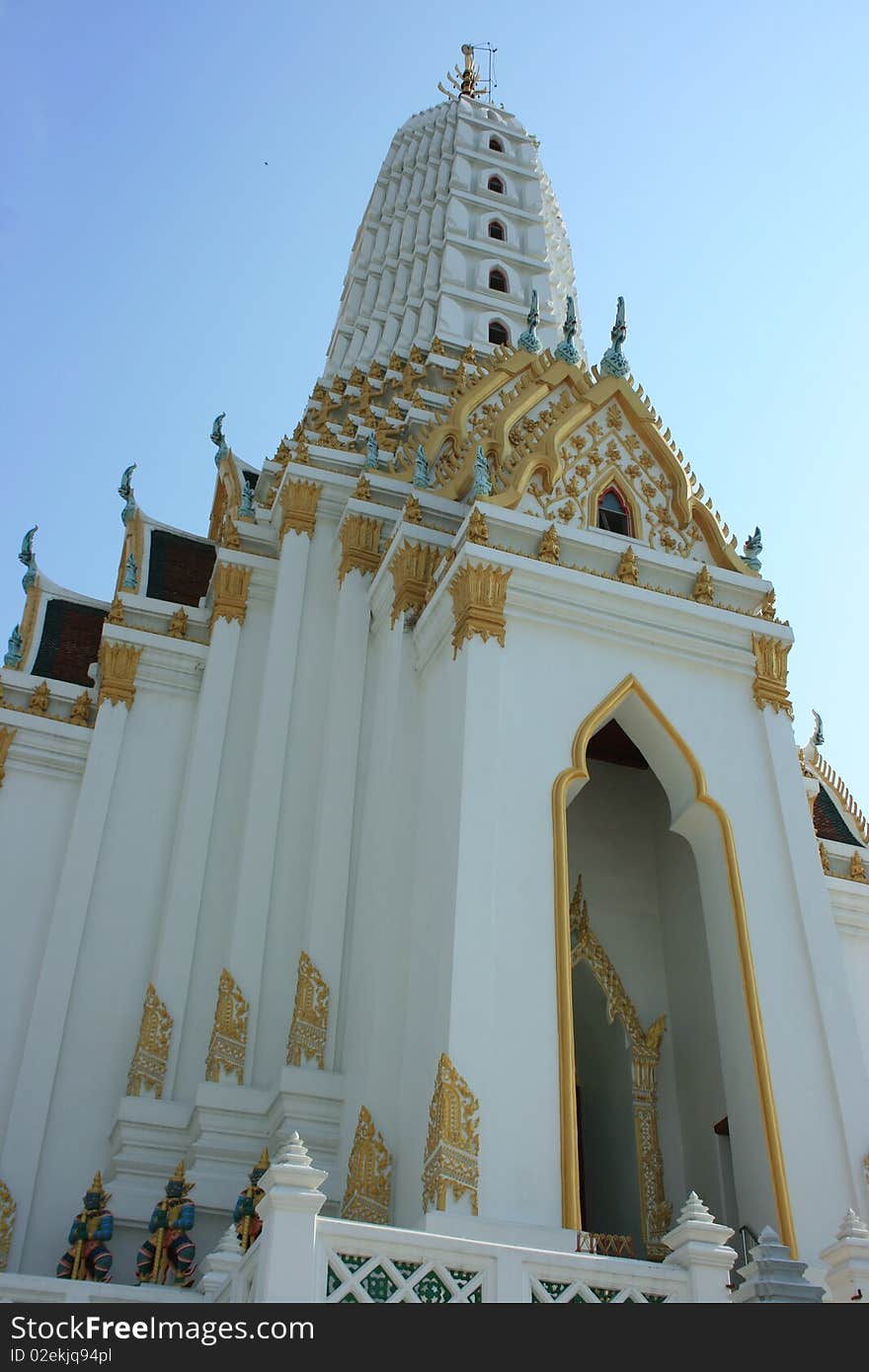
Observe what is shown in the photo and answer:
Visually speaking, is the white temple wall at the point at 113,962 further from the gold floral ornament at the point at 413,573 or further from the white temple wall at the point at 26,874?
the gold floral ornament at the point at 413,573

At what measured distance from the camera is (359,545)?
1241 centimetres

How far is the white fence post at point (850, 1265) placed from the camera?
19.4 ft

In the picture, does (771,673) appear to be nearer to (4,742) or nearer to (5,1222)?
(4,742)

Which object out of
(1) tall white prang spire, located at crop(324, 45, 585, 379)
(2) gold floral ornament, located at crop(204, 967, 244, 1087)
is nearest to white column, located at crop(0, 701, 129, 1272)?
(2) gold floral ornament, located at crop(204, 967, 244, 1087)

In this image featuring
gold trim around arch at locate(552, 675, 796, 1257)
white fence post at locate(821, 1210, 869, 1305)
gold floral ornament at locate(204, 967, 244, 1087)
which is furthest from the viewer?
gold floral ornament at locate(204, 967, 244, 1087)

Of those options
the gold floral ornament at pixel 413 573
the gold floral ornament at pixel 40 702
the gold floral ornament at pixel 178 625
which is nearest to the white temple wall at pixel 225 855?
the gold floral ornament at pixel 178 625

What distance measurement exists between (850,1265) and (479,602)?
5061 mm

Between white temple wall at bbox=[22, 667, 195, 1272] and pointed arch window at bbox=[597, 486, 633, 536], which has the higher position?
pointed arch window at bbox=[597, 486, 633, 536]

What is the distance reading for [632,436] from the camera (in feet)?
38.7

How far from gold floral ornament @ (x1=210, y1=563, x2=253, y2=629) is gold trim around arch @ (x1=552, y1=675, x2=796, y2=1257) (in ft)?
13.9

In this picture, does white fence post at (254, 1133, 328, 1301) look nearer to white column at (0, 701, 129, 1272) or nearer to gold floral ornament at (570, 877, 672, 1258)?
gold floral ornament at (570, 877, 672, 1258)

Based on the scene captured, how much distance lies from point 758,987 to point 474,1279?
379 centimetres

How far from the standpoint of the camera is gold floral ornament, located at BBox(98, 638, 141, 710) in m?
11.8

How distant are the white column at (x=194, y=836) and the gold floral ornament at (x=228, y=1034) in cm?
39
